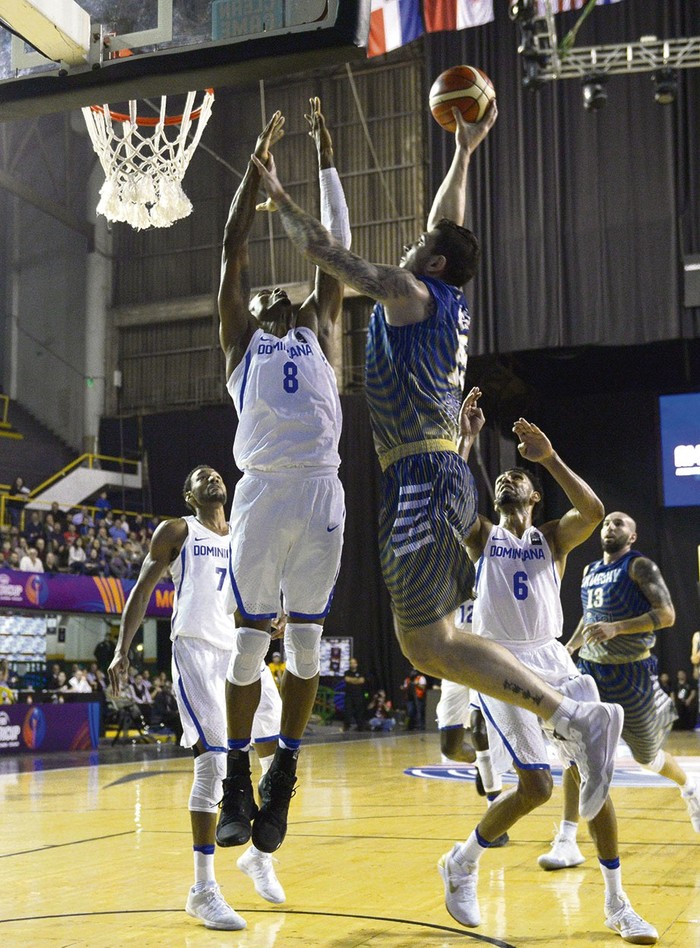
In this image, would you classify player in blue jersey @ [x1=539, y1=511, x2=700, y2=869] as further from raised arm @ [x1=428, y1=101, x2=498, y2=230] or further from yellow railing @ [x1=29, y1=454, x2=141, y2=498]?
yellow railing @ [x1=29, y1=454, x2=141, y2=498]

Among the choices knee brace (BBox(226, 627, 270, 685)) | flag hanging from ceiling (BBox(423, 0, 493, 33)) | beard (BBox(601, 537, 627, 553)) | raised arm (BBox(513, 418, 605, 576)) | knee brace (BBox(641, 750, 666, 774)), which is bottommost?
knee brace (BBox(641, 750, 666, 774))

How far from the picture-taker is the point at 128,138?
38.9 feet

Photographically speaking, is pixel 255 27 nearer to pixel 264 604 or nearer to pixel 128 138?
pixel 264 604

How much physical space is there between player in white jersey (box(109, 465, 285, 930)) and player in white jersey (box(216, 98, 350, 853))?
562 mm

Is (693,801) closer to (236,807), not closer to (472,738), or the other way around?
(472,738)

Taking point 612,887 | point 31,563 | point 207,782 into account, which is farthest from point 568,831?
point 31,563

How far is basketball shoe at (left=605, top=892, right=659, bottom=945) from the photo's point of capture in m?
4.03

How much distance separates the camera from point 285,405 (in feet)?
15.1

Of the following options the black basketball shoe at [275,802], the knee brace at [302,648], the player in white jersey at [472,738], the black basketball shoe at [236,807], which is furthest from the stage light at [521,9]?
the black basketball shoe at [236,807]

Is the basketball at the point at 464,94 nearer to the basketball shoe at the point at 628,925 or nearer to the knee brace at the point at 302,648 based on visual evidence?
the knee brace at the point at 302,648

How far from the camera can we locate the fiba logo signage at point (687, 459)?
18688mm

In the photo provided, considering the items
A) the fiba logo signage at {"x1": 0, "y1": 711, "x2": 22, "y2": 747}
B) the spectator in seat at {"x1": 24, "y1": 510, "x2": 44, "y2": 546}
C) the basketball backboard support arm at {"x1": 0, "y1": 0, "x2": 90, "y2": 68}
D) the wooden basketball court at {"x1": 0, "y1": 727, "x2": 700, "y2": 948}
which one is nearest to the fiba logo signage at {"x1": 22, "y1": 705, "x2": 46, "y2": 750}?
the fiba logo signage at {"x1": 0, "y1": 711, "x2": 22, "y2": 747}

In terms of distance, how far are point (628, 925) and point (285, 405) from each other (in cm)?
245

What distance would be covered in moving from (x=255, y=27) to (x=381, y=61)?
68.2 feet
